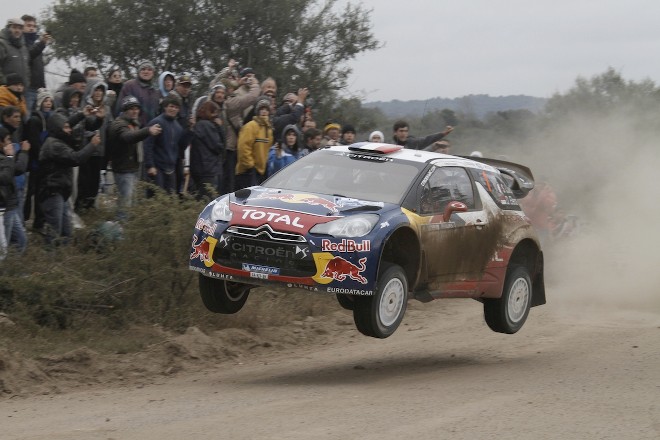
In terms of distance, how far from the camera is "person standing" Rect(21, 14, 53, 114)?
14.9 m

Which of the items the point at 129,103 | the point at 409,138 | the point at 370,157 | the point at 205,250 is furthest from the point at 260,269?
the point at 409,138

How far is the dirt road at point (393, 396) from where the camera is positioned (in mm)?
8078

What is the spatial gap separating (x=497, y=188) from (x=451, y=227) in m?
1.44

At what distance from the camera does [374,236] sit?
9.84 meters

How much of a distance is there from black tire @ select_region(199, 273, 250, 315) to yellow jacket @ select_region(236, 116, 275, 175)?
4.15 meters

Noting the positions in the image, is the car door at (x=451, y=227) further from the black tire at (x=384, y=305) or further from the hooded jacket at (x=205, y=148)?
the hooded jacket at (x=205, y=148)

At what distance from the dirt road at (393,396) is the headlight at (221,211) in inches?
59.6

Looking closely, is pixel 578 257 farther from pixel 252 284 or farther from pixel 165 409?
pixel 165 409

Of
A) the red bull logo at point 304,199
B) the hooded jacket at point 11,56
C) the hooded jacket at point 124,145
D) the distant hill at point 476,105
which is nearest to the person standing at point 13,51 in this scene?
the hooded jacket at point 11,56

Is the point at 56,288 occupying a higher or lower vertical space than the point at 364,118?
lower

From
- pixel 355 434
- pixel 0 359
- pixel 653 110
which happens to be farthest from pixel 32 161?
pixel 653 110

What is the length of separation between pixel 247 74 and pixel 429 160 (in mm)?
5727

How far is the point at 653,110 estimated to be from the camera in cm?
3319

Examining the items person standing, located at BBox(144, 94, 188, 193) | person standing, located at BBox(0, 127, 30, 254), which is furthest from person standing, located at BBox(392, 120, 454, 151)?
person standing, located at BBox(0, 127, 30, 254)
